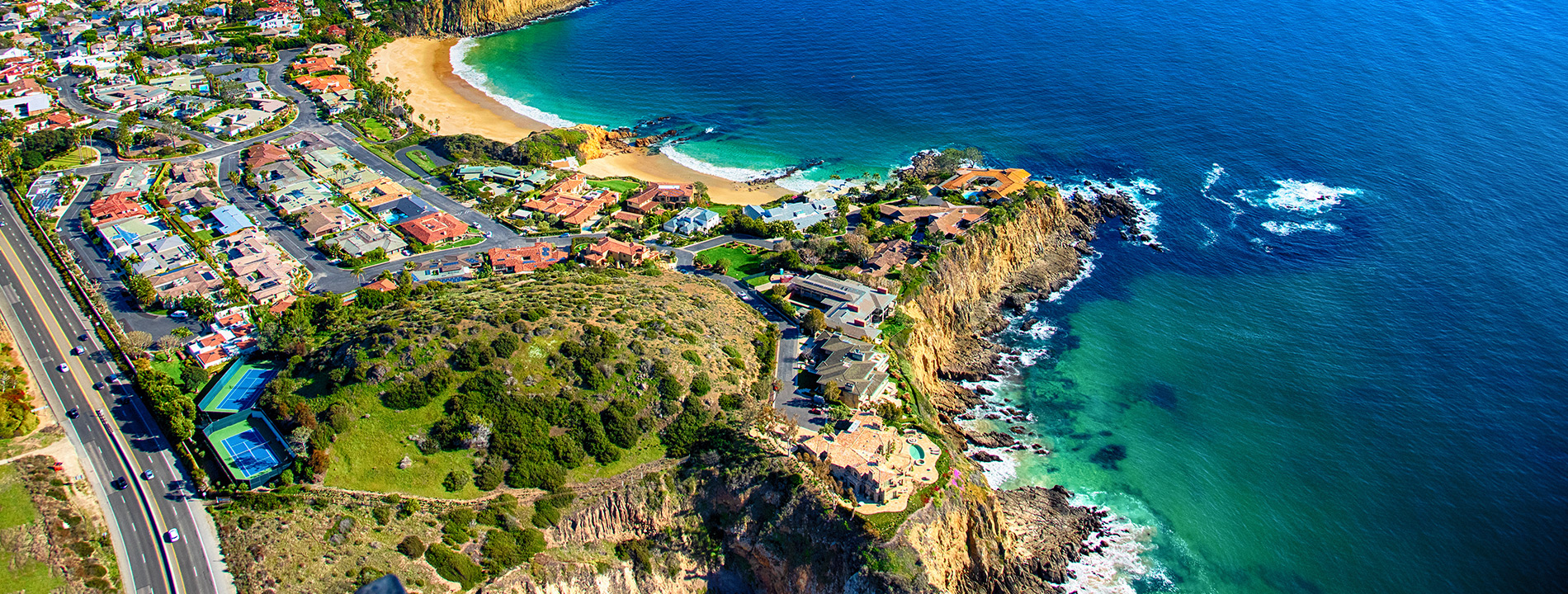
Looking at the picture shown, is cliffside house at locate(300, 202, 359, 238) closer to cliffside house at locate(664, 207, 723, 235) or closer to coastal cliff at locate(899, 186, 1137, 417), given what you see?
cliffside house at locate(664, 207, 723, 235)

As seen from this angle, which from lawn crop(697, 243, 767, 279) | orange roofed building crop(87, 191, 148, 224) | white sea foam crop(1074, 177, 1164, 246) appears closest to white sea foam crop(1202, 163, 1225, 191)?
white sea foam crop(1074, 177, 1164, 246)

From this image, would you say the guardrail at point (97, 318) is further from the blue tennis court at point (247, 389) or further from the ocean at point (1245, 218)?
the ocean at point (1245, 218)

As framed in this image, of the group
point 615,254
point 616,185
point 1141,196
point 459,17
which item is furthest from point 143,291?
point 459,17

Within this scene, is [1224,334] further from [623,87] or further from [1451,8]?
[1451,8]

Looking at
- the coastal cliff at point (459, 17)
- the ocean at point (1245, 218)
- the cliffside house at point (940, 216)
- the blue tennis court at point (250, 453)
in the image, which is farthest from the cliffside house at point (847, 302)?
the coastal cliff at point (459, 17)

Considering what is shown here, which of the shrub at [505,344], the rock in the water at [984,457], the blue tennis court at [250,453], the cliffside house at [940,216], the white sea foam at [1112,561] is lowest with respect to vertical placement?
the white sea foam at [1112,561]

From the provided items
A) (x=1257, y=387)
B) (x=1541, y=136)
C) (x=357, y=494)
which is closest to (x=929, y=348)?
(x=1257, y=387)
